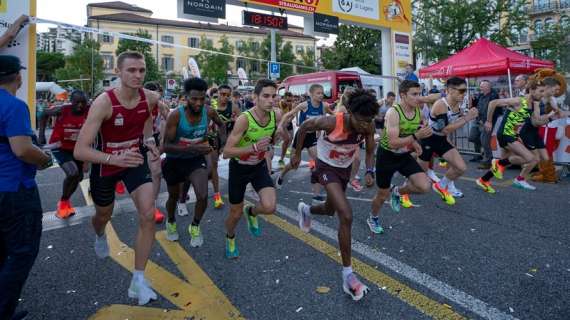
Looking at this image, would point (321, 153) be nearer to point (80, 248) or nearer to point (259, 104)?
point (259, 104)

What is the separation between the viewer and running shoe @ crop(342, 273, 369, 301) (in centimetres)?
301

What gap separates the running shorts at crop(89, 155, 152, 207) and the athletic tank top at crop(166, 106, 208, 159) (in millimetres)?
823

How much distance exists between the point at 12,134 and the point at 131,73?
1.10 metres

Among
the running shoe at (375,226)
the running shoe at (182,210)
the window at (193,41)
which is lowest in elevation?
the running shoe at (375,226)

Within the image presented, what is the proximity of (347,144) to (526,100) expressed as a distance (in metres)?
4.98

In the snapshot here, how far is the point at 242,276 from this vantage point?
3.52 metres

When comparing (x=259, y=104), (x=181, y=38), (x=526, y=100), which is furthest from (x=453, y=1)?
(x=181, y=38)

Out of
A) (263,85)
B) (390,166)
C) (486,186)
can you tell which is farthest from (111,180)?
(486,186)

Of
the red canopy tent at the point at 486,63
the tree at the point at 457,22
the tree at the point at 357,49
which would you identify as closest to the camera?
the red canopy tent at the point at 486,63

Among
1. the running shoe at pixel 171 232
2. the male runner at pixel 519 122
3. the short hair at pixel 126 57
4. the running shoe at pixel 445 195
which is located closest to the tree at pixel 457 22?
the male runner at pixel 519 122

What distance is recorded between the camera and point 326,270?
3.62 m

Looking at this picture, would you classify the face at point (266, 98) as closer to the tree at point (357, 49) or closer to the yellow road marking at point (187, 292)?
the yellow road marking at point (187, 292)

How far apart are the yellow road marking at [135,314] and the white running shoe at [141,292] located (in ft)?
0.23

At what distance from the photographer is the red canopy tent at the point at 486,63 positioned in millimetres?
11784
